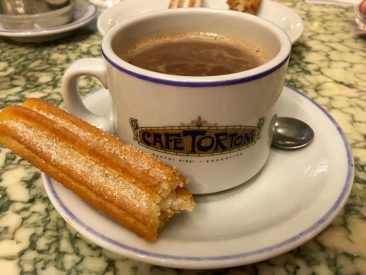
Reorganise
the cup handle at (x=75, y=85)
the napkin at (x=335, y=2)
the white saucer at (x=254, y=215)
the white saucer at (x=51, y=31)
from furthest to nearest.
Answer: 1. the napkin at (x=335, y=2)
2. the white saucer at (x=51, y=31)
3. the cup handle at (x=75, y=85)
4. the white saucer at (x=254, y=215)

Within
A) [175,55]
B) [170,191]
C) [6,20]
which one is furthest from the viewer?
[6,20]

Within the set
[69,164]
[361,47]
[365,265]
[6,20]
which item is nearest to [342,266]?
[365,265]

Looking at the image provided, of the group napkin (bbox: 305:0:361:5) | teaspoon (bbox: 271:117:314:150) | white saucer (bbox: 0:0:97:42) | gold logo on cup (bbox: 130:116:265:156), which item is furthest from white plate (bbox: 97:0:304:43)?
gold logo on cup (bbox: 130:116:265:156)

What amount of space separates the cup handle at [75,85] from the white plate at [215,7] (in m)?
0.40

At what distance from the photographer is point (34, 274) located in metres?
0.44

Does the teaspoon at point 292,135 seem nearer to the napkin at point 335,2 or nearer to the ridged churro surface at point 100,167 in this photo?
the ridged churro surface at point 100,167

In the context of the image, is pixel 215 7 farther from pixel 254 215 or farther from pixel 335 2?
pixel 254 215

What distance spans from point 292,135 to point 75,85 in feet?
1.06

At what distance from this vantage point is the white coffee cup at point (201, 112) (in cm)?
42

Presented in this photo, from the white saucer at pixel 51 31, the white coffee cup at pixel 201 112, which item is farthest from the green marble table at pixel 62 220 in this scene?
the white coffee cup at pixel 201 112

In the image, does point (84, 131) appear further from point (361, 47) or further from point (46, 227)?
point (361, 47)

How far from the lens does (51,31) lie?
3.15 feet

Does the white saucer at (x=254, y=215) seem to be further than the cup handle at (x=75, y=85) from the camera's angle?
No

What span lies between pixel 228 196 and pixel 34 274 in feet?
0.80
